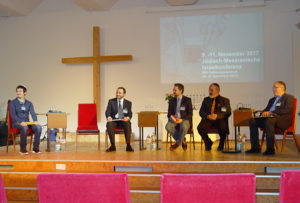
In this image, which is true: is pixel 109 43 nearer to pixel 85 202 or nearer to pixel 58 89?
pixel 58 89

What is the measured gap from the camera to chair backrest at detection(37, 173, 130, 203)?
1.38 meters

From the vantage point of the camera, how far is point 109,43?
25.1 ft

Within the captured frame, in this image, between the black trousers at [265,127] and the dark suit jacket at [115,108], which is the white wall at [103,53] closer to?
the dark suit jacket at [115,108]

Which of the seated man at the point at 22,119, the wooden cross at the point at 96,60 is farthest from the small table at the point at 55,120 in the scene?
the wooden cross at the point at 96,60

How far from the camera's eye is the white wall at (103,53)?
6.95 m

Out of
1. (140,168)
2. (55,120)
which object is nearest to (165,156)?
(140,168)

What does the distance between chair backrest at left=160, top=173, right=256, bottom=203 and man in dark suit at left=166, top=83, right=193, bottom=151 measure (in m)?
Answer: 3.49

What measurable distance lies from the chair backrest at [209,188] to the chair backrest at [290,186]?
0.15 m

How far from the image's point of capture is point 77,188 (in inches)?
55.6

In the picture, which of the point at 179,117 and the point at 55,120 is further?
the point at 55,120

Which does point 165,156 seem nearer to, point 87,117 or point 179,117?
point 179,117

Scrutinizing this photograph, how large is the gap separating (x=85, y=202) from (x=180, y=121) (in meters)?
3.53

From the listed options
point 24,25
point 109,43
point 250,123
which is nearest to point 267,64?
point 250,123

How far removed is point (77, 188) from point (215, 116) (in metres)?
3.60
